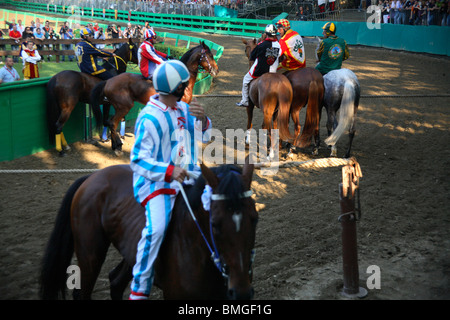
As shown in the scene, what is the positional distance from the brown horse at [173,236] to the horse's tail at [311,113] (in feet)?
20.8

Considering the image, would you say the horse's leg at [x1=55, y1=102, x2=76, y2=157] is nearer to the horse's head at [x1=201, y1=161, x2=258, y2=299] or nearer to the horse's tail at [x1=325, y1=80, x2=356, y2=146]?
the horse's tail at [x1=325, y1=80, x2=356, y2=146]

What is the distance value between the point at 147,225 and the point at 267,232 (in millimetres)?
3172

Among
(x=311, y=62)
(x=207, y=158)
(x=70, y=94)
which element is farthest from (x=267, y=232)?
(x=311, y=62)

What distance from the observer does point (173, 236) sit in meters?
3.50

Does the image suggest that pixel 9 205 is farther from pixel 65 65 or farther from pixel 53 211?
pixel 65 65

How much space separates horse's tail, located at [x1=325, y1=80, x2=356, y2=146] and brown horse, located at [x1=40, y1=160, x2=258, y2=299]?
619cm

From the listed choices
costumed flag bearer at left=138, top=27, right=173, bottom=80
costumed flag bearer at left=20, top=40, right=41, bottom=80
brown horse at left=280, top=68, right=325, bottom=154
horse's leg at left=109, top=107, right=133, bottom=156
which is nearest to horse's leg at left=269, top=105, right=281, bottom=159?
brown horse at left=280, top=68, right=325, bottom=154

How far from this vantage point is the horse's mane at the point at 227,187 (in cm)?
298

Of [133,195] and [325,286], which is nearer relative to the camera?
[133,195]

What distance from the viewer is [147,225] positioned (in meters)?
3.46

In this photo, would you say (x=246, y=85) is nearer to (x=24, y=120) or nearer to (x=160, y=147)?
(x=24, y=120)

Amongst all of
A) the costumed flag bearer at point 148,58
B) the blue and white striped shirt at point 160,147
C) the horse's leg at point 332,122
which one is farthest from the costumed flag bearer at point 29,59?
the blue and white striped shirt at point 160,147

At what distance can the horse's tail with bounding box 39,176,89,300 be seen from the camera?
409 centimetres

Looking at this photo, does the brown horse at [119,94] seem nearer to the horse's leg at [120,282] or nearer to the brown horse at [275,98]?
the brown horse at [275,98]
